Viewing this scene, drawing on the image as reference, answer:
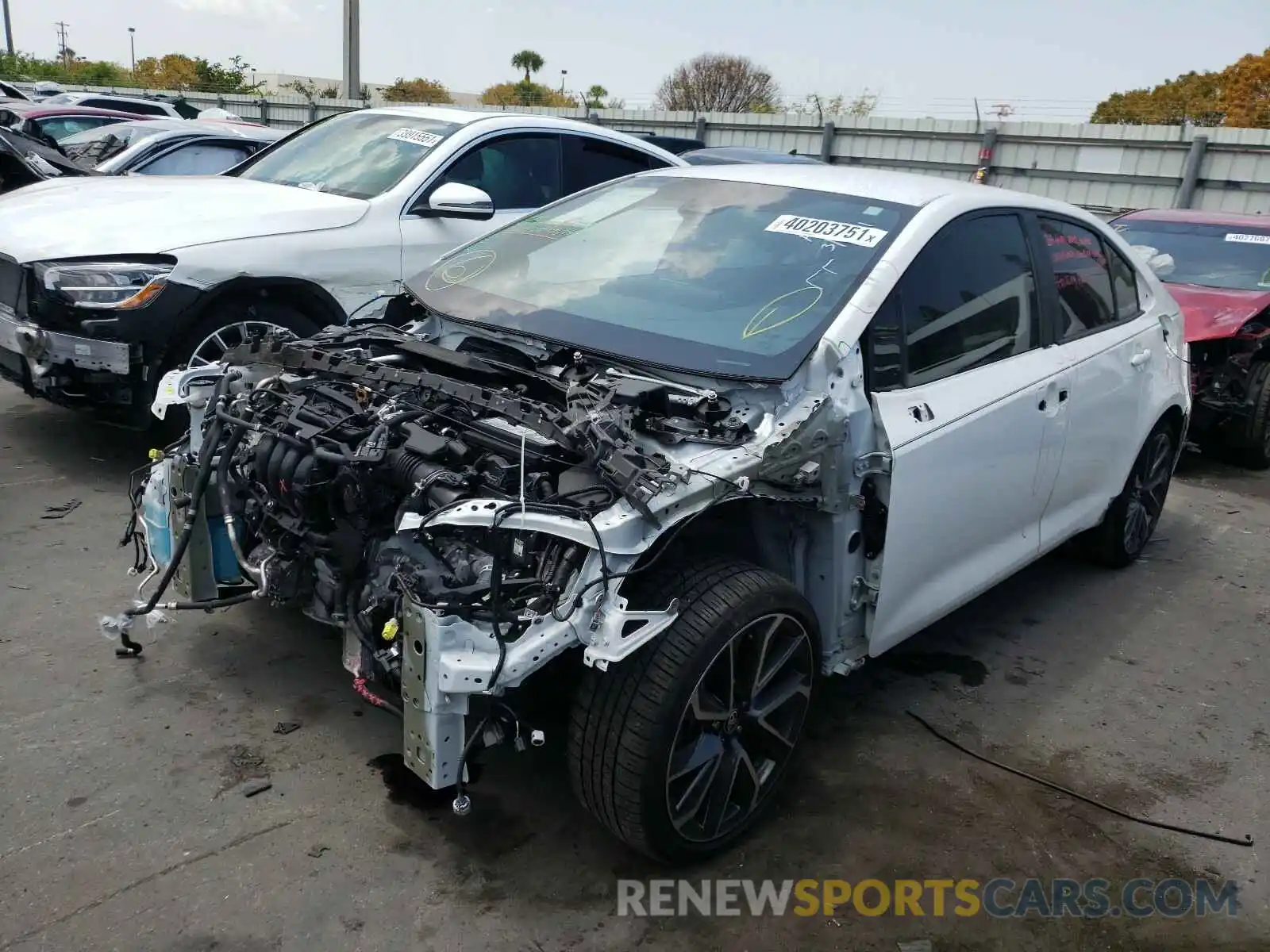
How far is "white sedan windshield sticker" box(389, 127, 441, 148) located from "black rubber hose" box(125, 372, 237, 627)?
2920 millimetres

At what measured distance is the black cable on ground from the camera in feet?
10.5

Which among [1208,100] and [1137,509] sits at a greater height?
[1208,100]

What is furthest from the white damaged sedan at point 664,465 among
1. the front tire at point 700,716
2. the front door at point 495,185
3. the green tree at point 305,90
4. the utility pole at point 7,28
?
the utility pole at point 7,28

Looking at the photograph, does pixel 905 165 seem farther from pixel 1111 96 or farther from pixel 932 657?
pixel 1111 96

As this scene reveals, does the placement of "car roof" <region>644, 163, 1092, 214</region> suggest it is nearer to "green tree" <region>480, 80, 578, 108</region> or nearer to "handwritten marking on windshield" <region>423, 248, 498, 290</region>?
"handwritten marking on windshield" <region>423, 248, 498, 290</region>

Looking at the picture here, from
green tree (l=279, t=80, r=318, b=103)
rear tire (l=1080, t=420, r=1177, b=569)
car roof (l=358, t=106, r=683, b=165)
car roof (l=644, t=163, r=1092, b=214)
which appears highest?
green tree (l=279, t=80, r=318, b=103)

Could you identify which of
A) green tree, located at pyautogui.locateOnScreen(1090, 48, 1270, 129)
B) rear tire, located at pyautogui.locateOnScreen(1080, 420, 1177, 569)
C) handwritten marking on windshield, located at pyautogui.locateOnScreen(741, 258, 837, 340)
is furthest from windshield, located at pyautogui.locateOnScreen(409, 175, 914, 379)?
green tree, located at pyautogui.locateOnScreen(1090, 48, 1270, 129)

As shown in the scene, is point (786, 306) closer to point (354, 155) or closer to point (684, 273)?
point (684, 273)

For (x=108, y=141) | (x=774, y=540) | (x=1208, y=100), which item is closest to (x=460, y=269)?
(x=774, y=540)

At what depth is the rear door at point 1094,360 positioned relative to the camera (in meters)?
4.08

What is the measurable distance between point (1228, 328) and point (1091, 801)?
181 inches

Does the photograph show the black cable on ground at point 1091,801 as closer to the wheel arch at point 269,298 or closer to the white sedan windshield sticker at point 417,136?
the wheel arch at point 269,298

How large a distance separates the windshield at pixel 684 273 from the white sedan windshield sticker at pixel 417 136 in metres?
1.94

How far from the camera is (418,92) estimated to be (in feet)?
200
